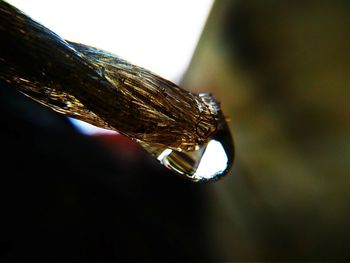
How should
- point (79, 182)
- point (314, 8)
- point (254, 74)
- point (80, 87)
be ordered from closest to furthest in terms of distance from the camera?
point (80, 87)
point (314, 8)
point (254, 74)
point (79, 182)

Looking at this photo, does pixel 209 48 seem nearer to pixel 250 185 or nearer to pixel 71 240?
pixel 250 185

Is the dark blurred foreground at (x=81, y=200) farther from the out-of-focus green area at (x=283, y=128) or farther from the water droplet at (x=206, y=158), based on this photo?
the water droplet at (x=206, y=158)

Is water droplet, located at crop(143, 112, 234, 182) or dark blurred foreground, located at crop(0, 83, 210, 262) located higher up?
water droplet, located at crop(143, 112, 234, 182)

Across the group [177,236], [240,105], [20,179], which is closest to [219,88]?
[240,105]

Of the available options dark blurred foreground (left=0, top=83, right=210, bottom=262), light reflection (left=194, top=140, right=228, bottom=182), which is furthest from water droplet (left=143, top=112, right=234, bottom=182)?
dark blurred foreground (left=0, top=83, right=210, bottom=262)

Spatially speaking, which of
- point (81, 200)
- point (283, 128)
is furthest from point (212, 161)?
point (81, 200)

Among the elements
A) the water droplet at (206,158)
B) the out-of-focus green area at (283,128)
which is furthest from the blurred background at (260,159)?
the water droplet at (206,158)

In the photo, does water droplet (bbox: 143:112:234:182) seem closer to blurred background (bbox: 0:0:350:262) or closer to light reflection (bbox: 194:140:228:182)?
light reflection (bbox: 194:140:228:182)
